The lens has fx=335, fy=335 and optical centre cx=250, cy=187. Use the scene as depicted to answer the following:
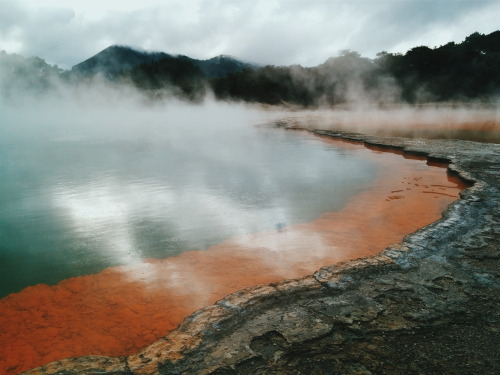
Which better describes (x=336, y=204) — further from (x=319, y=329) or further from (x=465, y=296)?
(x=319, y=329)

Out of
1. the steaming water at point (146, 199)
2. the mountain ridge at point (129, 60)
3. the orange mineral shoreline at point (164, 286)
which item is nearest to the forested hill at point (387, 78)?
the steaming water at point (146, 199)

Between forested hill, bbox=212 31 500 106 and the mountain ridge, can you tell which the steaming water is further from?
the mountain ridge

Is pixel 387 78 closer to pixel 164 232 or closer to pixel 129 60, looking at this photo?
pixel 164 232

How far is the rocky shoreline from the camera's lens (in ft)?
6.42

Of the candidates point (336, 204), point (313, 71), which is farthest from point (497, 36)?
point (336, 204)

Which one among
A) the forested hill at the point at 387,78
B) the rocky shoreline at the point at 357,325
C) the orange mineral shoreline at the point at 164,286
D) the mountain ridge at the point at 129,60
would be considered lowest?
the orange mineral shoreline at the point at 164,286

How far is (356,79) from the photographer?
1403 inches

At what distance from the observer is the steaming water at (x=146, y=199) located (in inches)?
164

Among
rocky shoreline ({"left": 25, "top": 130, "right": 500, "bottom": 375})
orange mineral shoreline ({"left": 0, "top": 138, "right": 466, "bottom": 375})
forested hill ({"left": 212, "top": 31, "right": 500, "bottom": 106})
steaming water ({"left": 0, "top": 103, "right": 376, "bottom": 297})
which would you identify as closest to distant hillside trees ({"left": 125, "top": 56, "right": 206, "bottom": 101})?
forested hill ({"left": 212, "top": 31, "right": 500, "bottom": 106})

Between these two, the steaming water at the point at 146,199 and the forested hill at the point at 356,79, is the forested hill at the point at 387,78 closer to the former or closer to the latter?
the forested hill at the point at 356,79

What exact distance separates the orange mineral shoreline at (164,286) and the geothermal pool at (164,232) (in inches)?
0.5

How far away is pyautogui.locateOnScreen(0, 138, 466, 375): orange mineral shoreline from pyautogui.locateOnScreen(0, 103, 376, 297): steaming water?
1.02ft

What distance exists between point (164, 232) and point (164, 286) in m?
1.40

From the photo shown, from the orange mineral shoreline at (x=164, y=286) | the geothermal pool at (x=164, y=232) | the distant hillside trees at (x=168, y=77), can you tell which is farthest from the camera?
the distant hillside trees at (x=168, y=77)
